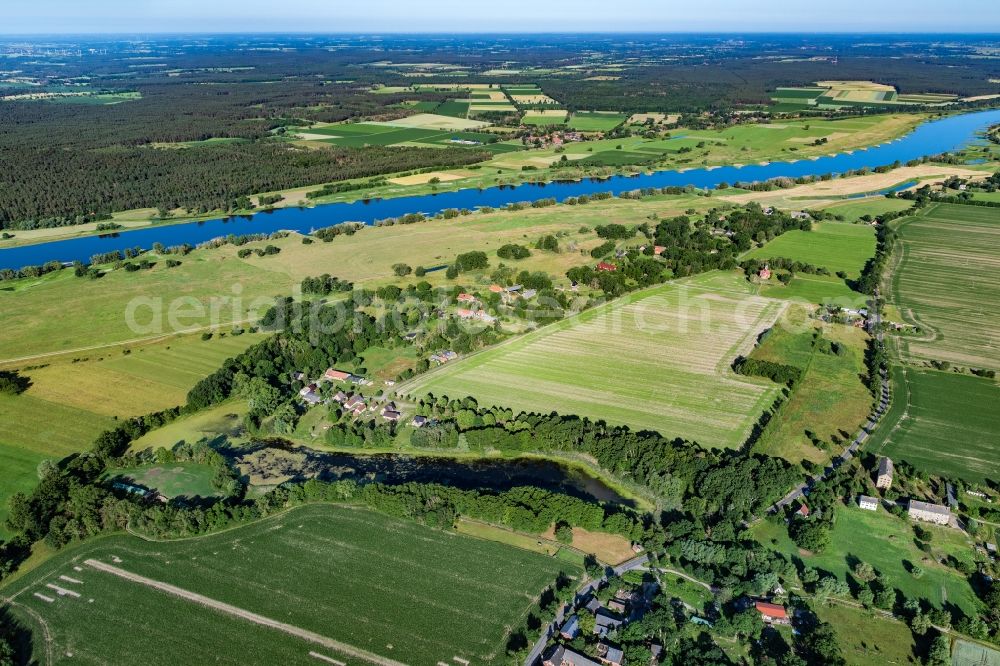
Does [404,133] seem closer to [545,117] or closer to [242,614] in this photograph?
[545,117]

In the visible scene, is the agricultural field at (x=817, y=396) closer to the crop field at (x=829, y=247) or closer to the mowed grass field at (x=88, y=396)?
the crop field at (x=829, y=247)

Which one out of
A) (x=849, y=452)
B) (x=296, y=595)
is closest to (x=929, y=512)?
(x=849, y=452)

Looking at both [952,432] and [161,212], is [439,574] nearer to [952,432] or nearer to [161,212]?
[952,432]

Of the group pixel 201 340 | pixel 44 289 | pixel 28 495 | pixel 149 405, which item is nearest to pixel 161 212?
pixel 44 289

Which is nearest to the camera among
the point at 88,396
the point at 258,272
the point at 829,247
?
the point at 88,396

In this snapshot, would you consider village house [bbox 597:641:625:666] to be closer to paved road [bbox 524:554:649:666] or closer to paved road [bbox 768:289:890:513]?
paved road [bbox 524:554:649:666]

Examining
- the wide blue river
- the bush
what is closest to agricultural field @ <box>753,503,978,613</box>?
the bush

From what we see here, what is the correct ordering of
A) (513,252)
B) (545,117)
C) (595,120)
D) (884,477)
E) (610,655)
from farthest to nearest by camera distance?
1. (545,117)
2. (595,120)
3. (513,252)
4. (884,477)
5. (610,655)
